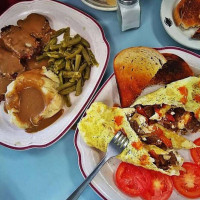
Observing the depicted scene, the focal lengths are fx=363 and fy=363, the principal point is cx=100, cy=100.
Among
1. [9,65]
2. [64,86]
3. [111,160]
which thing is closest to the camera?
[111,160]

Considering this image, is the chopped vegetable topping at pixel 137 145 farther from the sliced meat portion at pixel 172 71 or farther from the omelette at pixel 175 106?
the sliced meat portion at pixel 172 71

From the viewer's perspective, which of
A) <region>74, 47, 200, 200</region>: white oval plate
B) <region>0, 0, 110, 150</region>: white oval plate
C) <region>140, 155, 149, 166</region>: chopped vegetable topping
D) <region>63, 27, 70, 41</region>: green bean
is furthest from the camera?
<region>63, 27, 70, 41</region>: green bean

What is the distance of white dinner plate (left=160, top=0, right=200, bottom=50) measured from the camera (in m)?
2.42

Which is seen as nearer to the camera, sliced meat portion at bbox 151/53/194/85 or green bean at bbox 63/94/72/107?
sliced meat portion at bbox 151/53/194/85

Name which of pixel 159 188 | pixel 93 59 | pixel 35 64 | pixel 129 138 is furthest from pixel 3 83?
pixel 159 188

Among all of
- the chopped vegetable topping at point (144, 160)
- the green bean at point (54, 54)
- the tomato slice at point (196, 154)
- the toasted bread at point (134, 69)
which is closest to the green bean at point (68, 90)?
the green bean at point (54, 54)

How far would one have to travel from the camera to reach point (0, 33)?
275cm

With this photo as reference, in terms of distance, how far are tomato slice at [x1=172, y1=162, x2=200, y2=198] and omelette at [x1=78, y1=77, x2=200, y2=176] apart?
11 cm

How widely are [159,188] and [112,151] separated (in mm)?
347

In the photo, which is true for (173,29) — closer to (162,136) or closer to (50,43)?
(162,136)

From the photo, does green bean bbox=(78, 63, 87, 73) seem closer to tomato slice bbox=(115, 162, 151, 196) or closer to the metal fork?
the metal fork

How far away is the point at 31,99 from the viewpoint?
250cm

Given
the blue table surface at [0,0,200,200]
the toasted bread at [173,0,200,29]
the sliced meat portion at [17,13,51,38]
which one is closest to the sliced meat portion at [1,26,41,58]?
the sliced meat portion at [17,13,51,38]

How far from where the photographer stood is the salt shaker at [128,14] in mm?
2434
